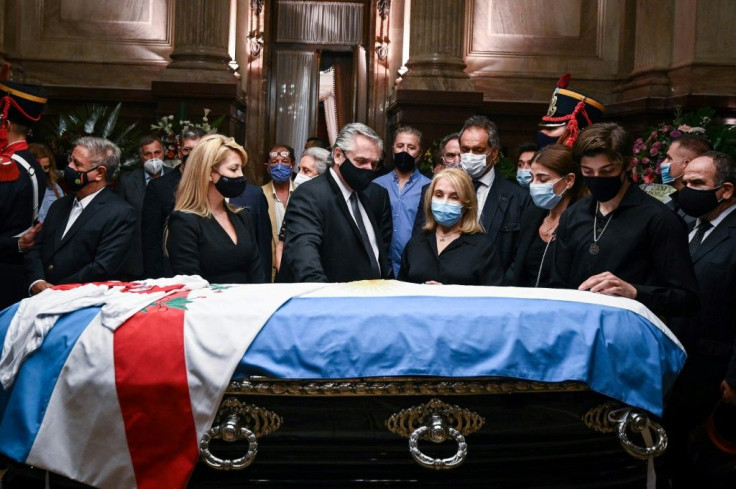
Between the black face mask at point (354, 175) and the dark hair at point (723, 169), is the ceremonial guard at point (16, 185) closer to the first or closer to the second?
the black face mask at point (354, 175)

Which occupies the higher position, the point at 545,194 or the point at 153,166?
the point at 545,194

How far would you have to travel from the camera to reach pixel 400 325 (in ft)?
11.6

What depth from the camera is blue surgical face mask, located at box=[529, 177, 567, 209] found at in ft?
16.7

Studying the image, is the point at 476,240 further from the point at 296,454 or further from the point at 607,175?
the point at 296,454

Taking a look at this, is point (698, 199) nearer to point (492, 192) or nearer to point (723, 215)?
point (723, 215)

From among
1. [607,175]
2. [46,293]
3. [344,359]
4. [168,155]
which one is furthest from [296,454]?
[168,155]

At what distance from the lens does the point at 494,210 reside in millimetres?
5785

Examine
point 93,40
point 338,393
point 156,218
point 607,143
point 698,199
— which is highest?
point 93,40

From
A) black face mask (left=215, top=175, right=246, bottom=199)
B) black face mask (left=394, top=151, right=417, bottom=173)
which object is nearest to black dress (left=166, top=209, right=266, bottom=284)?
black face mask (left=215, top=175, right=246, bottom=199)

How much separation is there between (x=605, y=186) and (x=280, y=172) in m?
3.64

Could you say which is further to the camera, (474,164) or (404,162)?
(404,162)

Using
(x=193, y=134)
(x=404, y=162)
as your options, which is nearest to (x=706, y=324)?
(x=404, y=162)

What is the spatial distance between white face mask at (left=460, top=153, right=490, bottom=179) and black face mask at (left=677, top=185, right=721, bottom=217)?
137 cm

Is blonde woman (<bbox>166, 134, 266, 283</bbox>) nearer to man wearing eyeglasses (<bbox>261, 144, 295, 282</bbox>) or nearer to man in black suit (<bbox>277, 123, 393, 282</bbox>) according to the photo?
man in black suit (<bbox>277, 123, 393, 282</bbox>)
